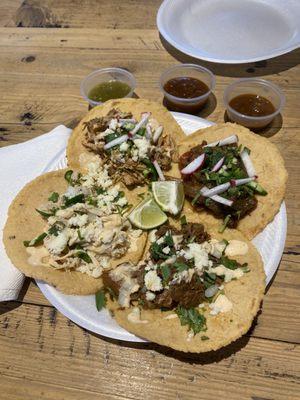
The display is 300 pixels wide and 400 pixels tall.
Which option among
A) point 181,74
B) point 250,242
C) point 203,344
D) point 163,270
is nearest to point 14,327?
point 163,270

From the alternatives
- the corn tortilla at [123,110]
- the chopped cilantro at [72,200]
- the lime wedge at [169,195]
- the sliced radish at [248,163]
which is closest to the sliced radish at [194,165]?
the lime wedge at [169,195]

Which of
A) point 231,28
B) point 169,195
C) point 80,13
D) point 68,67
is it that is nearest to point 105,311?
point 169,195

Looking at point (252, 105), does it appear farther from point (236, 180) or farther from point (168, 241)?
point (168, 241)

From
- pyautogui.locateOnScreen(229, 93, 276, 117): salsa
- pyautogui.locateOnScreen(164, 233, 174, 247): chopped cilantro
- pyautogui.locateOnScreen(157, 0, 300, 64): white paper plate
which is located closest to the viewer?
pyautogui.locateOnScreen(164, 233, 174, 247): chopped cilantro

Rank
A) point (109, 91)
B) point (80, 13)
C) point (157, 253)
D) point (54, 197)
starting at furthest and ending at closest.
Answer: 1. point (80, 13)
2. point (109, 91)
3. point (54, 197)
4. point (157, 253)

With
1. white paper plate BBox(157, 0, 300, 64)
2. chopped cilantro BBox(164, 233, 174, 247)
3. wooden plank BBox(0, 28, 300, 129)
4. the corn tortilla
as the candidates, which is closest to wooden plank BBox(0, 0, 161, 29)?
wooden plank BBox(0, 28, 300, 129)

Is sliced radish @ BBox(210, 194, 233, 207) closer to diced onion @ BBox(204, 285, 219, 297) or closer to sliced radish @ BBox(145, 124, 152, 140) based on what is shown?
diced onion @ BBox(204, 285, 219, 297)

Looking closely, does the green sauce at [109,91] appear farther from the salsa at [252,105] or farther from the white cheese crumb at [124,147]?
the salsa at [252,105]
